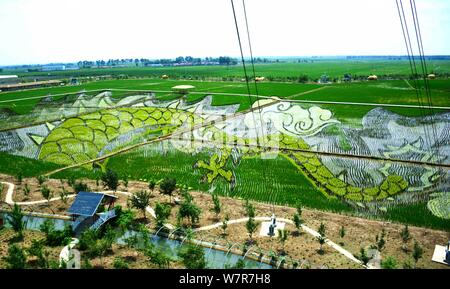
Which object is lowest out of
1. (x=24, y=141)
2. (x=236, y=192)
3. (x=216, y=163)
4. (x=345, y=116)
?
(x=236, y=192)

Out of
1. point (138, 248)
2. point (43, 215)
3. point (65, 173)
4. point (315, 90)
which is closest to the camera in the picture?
point (138, 248)

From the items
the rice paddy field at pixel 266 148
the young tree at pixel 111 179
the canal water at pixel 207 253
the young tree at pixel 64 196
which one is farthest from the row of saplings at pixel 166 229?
the rice paddy field at pixel 266 148

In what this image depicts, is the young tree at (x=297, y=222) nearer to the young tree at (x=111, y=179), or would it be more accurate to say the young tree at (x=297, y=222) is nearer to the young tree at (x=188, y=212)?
the young tree at (x=188, y=212)

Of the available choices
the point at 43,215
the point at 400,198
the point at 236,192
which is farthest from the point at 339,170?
the point at 43,215

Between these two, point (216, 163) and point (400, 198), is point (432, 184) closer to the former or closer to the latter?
point (400, 198)
